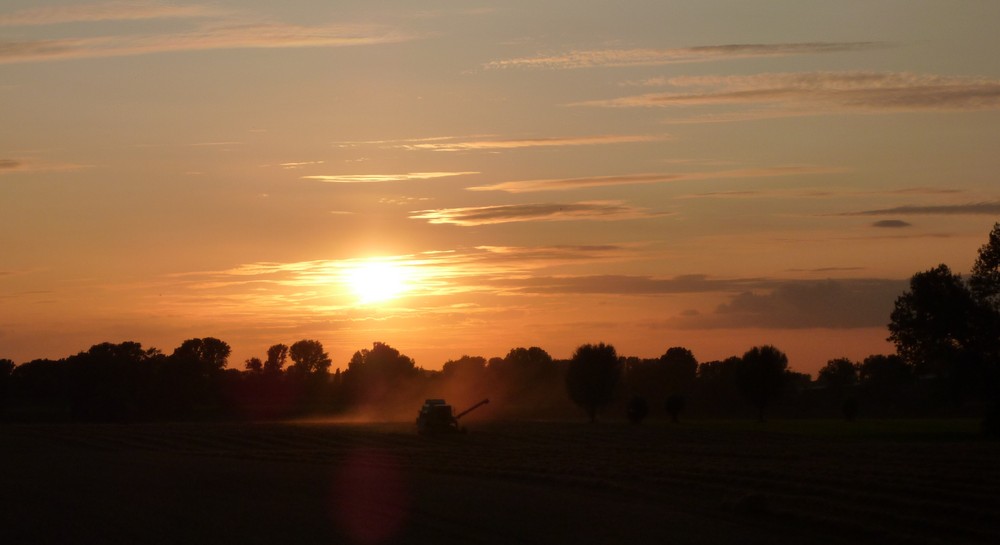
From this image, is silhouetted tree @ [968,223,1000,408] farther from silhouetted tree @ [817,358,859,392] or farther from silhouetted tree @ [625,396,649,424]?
silhouetted tree @ [817,358,859,392]

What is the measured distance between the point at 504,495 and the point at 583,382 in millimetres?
68911

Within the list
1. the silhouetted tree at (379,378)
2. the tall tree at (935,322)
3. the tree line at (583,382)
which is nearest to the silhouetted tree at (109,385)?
the tree line at (583,382)

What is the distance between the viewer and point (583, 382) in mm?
96000

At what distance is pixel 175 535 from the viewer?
2102 centimetres

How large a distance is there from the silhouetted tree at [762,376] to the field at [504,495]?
4069 centimetres

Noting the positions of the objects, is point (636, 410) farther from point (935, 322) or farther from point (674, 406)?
point (935, 322)

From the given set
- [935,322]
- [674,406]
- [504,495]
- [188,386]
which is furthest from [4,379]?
[504,495]

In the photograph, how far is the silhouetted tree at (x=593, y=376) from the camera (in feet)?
313

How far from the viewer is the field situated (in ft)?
69.4

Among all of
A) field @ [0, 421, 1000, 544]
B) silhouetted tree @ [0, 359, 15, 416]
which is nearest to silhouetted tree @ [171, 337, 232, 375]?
silhouetted tree @ [0, 359, 15, 416]

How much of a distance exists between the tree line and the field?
25507 mm

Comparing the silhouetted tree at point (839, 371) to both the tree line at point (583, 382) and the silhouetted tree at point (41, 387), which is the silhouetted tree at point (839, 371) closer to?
the tree line at point (583, 382)

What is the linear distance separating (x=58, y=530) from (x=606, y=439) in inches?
1465

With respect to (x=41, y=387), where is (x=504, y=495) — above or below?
below
